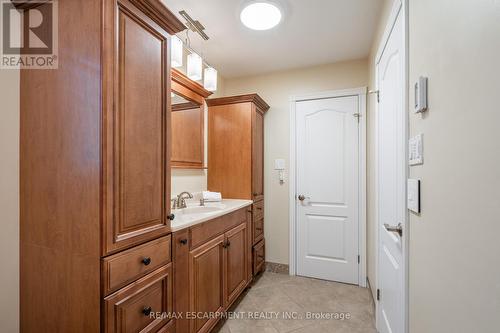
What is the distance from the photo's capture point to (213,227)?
169cm

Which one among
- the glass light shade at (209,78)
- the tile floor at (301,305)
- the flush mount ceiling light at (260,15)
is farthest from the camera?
the glass light shade at (209,78)

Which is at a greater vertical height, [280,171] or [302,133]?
[302,133]

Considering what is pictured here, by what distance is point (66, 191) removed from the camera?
1012mm

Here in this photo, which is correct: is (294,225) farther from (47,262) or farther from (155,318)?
(47,262)

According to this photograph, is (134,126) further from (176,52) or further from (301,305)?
(301,305)

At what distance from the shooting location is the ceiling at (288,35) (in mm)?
1711

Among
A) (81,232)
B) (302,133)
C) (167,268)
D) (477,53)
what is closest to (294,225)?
(302,133)

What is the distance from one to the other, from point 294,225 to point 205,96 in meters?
1.83

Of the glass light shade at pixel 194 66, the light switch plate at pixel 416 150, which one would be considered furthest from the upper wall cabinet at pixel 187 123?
the light switch plate at pixel 416 150

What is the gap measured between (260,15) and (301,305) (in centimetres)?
250

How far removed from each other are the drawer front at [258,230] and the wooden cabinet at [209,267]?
28 centimetres

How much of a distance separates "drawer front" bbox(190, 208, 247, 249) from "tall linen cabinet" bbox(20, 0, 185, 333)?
267 mm

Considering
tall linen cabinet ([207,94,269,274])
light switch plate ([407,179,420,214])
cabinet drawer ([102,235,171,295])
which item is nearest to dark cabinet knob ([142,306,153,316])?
cabinet drawer ([102,235,171,295])

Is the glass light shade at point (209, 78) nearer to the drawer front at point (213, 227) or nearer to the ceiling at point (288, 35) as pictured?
the ceiling at point (288, 35)
